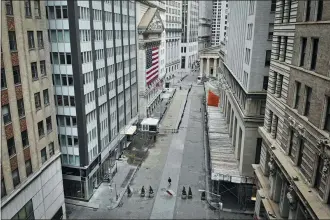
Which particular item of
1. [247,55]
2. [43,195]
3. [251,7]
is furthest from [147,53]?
[43,195]

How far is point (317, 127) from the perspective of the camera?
69.6ft

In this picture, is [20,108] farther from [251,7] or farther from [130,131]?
[251,7]

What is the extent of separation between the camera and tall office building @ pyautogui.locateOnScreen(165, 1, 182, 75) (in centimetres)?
12069

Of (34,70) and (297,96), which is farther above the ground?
(34,70)

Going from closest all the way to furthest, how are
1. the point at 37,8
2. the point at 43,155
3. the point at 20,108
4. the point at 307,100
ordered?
the point at 307,100, the point at 20,108, the point at 37,8, the point at 43,155

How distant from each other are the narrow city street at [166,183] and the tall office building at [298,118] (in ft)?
37.3

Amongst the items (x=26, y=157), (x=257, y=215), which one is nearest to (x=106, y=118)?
(x=26, y=157)

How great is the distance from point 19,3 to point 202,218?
111 feet

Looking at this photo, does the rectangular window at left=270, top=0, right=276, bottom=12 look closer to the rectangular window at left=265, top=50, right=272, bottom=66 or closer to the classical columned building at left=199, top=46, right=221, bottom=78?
the rectangular window at left=265, top=50, right=272, bottom=66

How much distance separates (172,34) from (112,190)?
100478 millimetres

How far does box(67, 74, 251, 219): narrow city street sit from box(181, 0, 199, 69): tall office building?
306 feet

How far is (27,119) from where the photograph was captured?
30375mm

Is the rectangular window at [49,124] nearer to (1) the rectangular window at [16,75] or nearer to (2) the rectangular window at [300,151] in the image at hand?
(1) the rectangular window at [16,75]

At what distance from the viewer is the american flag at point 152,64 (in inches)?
2968
